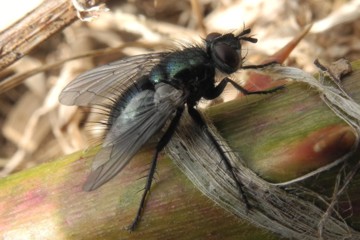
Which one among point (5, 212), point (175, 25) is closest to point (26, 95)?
point (175, 25)

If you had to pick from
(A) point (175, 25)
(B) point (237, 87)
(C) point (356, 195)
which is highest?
(B) point (237, 87)

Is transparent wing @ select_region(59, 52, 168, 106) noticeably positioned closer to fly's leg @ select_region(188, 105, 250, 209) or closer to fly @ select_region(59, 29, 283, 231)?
fly @ select_region(59, 29, 283, 231)

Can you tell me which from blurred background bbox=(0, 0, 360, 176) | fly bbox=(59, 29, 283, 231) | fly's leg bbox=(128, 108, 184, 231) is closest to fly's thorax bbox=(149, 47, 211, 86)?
fly bbox=(59, 29, 283, 231)

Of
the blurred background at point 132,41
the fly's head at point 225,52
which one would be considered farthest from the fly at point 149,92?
the blurred background at point 132,41

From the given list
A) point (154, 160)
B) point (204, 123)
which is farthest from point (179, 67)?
point (154, 160)

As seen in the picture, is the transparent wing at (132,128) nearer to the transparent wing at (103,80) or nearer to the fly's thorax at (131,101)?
the fly's thorax at (131,101)

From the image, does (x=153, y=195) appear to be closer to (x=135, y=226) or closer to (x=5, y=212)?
(x=135, y=226)
